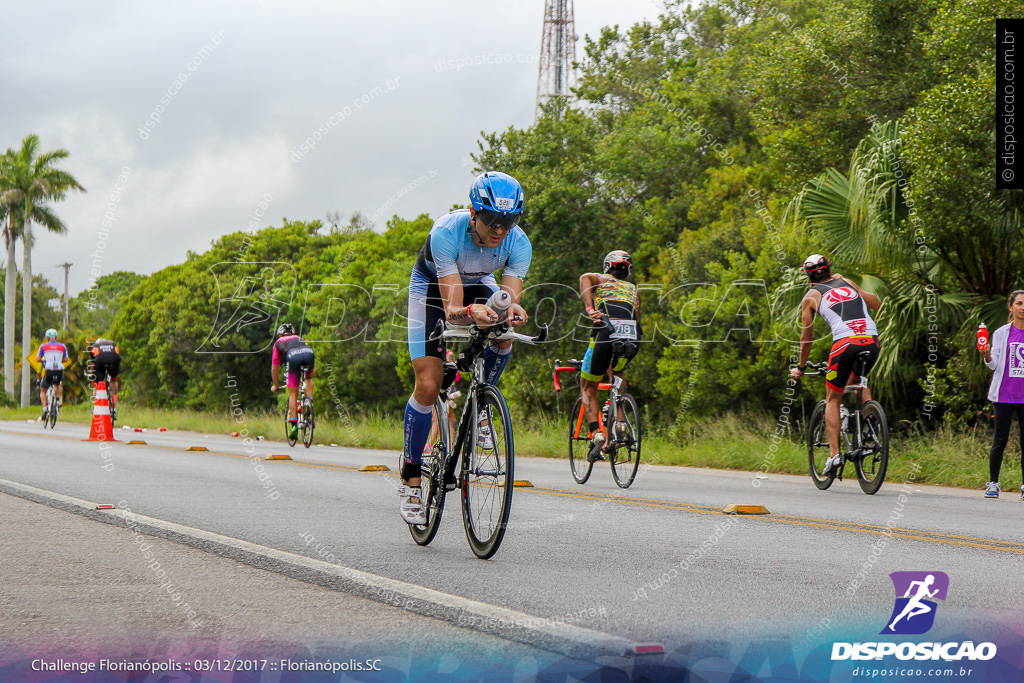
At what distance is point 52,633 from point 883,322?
1332cm

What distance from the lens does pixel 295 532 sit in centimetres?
683

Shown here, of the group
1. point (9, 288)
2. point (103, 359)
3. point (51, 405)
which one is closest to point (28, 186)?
point (9, 288)

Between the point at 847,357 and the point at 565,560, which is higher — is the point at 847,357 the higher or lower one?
the higher one

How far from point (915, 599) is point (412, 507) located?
2.88 m

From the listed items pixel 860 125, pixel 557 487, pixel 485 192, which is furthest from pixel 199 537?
pixel 860 125

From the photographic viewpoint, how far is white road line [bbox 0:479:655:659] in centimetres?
380

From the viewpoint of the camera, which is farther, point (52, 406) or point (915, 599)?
point (52, 406)

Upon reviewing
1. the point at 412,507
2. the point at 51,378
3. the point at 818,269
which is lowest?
the point at 412,507

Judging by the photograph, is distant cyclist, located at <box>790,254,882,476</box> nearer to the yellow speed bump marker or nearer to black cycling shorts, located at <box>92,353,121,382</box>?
the yellow speed bump marker

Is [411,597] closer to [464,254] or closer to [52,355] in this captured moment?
[464,254]

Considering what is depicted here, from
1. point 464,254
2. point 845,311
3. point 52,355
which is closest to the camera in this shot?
point 464,254

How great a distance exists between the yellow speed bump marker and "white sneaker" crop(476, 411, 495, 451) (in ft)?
9.89

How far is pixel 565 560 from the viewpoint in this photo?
5.73m

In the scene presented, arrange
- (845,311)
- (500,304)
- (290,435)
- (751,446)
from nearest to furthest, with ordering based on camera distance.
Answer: (500,304), (845,311), (751,446), (290,435)
